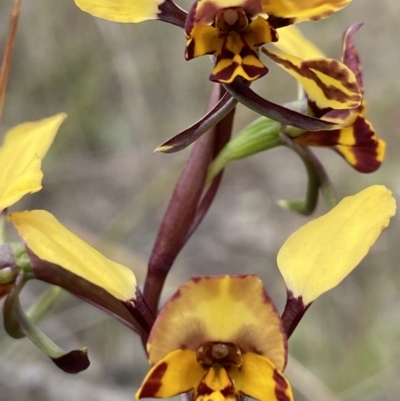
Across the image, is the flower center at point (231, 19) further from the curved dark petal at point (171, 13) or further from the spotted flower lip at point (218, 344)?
the spotted flower lip at point (218, 344)

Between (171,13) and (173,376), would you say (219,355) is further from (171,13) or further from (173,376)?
(171,13)

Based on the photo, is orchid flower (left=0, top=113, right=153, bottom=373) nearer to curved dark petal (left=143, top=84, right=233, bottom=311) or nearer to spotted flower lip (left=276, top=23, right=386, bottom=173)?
curved dark petal (left=143, top=84, right=233, bottom=311)

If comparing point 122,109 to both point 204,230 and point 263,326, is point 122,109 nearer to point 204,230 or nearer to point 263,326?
point 204,230

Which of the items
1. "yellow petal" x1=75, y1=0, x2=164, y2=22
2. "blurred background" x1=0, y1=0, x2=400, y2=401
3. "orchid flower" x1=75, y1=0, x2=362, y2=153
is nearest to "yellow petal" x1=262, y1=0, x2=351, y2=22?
"orchid flower" x1=75, y1=0, x2=362, y2=153

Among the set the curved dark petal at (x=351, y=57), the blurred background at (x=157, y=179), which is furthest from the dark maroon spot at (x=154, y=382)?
the blurred background at (x=157, y=179)

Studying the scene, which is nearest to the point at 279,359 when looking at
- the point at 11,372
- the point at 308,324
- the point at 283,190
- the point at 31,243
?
the point at 31,243

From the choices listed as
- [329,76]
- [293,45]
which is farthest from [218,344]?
[293,45]
